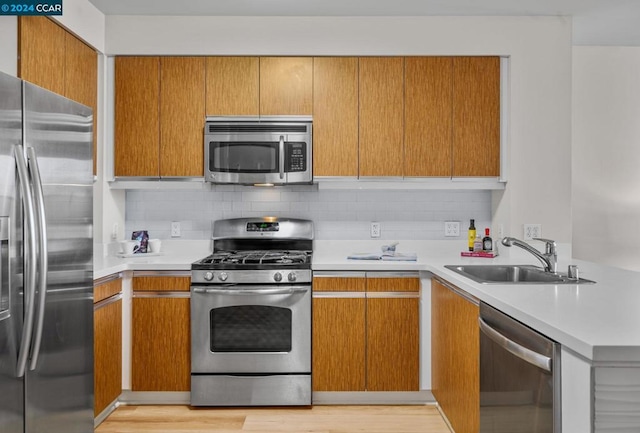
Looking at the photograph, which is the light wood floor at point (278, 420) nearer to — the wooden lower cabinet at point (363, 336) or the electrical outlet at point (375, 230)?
the wooden lower cabinet at point (363, 336)

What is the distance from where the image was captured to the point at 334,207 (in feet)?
12.2

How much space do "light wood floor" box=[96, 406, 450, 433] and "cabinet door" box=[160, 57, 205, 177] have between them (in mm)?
1512

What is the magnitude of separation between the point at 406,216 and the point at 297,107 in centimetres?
112

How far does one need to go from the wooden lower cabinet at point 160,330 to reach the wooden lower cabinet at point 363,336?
2.60 ft

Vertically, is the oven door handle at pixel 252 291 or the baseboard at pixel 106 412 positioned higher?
the oven door handle at pixel 252 291

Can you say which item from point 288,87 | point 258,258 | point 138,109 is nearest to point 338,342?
point 258,258

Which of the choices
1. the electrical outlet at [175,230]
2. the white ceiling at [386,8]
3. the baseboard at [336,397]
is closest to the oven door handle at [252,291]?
the baseboard at [336,397]

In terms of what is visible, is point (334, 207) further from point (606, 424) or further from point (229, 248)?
point (606, 424)

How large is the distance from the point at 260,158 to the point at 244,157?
0.11 metres

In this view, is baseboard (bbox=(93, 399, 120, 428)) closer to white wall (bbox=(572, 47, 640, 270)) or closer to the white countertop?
the white countertop

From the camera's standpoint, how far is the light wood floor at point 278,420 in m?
2.83

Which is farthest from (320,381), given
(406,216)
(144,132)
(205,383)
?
(144,132)

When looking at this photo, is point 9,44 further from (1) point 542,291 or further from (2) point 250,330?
(1) point 542,291

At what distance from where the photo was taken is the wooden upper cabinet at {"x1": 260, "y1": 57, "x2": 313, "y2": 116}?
134 inches
